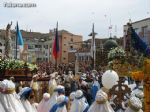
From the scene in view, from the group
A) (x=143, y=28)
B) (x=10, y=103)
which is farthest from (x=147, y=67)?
(x=143, y=28)

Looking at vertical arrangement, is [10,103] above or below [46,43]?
below

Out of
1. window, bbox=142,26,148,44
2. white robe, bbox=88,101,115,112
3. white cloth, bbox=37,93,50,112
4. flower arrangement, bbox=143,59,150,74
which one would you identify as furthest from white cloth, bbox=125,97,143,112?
window, bbox=142,26,148,44

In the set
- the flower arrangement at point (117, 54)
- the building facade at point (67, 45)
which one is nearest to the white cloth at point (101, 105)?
the flower arrangement at point (117, 54)

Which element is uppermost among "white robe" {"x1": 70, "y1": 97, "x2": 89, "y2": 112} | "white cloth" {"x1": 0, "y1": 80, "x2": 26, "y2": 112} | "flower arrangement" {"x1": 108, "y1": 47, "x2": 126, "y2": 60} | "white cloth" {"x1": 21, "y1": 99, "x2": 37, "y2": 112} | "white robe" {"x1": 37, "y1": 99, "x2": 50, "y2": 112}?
"flower arrangement" {"x1": 108, "y1": 47, "x2": 126, "y2": 60}

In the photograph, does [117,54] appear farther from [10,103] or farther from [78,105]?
[10,103]

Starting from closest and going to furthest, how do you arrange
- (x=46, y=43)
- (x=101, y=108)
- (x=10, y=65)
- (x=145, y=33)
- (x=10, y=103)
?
(x=10, y=103), (x=101, y=108), (x=10, y=65), (x=145, y=33), (x=46, y=43)

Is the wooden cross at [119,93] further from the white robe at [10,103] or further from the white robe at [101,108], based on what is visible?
the white robe at [10,103]

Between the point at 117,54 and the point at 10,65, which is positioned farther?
the point at 10,65

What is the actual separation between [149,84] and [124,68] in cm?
201

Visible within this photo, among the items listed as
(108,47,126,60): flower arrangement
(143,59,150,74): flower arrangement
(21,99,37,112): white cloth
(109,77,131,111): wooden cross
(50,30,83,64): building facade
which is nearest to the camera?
(143,59,150,74): flower arrangement

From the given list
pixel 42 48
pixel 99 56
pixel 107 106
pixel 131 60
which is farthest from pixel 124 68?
pixel 42 48

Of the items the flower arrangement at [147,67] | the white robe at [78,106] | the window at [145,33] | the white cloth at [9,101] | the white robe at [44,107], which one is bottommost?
the white robe at [44,107]

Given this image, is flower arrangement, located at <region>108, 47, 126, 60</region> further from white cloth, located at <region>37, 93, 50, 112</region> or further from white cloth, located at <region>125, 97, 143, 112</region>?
white cloth, located at <region>125, 97, 143, 112</region>

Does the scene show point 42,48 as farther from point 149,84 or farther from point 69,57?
point 149,84
